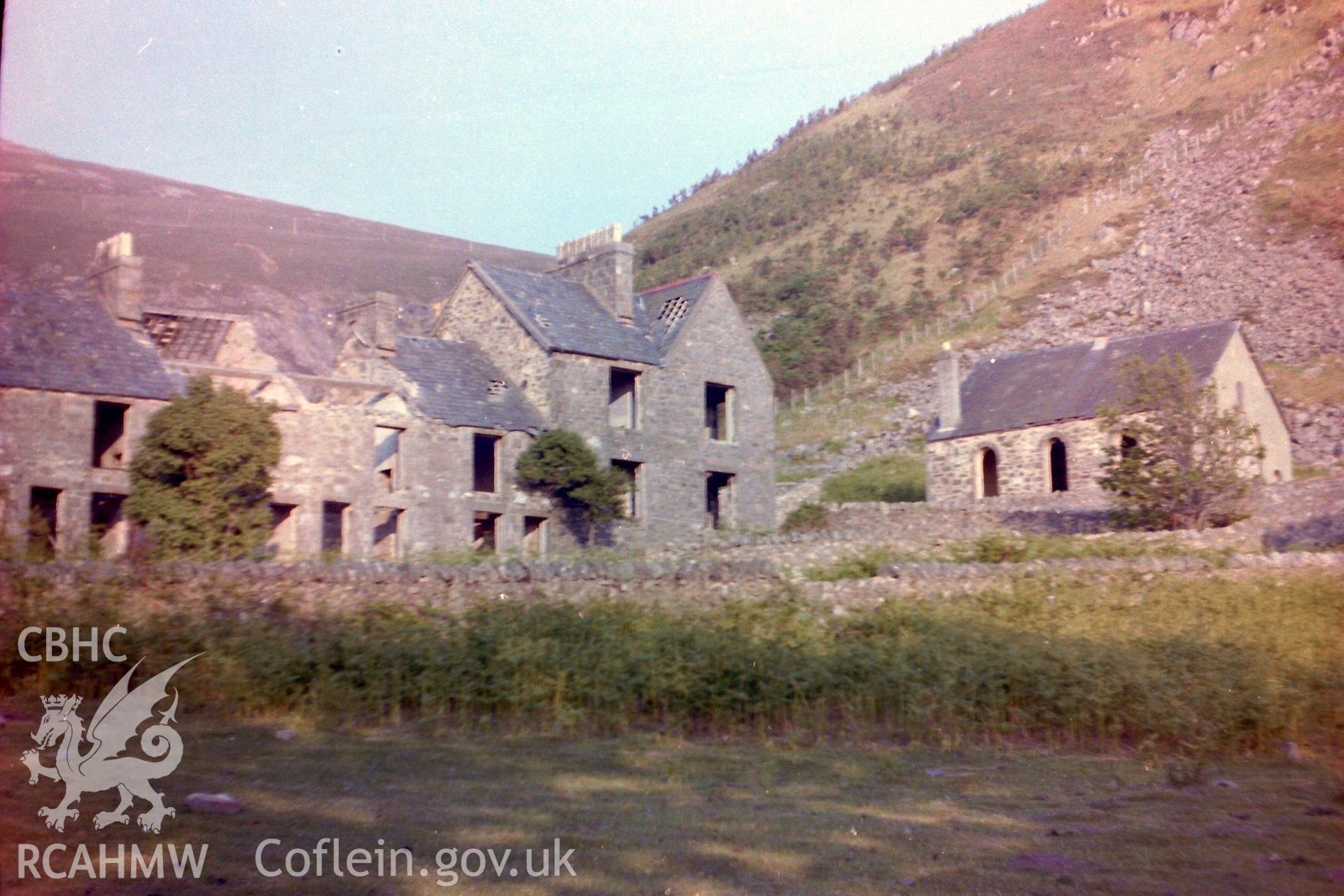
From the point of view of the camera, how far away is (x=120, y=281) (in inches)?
894

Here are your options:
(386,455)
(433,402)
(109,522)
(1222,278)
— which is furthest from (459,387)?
(1222,278)

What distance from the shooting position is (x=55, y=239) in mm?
40031

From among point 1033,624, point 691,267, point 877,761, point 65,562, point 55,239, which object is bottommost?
point 877,761

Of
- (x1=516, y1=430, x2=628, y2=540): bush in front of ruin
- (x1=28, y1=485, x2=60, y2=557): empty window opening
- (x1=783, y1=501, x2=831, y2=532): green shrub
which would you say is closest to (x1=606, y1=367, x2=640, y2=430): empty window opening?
(x1=516, y1=430, x2=628, y2=540): bush in front of ruin

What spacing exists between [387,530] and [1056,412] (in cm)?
2027

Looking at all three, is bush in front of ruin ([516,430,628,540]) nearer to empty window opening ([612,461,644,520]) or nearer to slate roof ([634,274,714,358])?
empty window opening ([612,461,644,520])

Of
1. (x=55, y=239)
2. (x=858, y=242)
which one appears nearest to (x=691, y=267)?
(x=858, y=242)

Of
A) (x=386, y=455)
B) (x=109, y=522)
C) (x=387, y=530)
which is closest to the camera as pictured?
(x=109, y=522)

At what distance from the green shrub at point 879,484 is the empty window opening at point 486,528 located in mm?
14237

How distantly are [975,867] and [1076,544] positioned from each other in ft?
46.9

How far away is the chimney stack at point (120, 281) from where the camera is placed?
74.5 feet

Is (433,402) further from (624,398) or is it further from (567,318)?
(624,398)

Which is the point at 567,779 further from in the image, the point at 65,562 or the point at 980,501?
the point at 980,501

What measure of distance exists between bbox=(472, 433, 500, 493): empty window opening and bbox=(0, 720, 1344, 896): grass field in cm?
1645
